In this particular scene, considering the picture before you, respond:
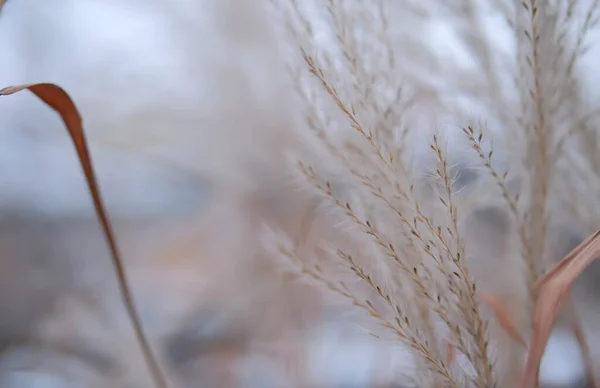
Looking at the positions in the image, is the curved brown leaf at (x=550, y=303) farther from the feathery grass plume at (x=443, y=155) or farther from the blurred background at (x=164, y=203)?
the blurred background at (x=164, y=203)

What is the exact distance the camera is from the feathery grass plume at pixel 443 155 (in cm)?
29

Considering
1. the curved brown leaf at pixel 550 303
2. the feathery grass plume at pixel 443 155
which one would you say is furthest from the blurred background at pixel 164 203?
the curved brown leaf at pixel 550 303

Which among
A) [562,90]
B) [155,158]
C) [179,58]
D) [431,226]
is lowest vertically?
[431,226]

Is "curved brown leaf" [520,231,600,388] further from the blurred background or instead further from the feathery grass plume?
the blurred background

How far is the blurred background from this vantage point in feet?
2.30

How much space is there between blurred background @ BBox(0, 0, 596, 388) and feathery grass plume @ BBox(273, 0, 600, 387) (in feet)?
0.86

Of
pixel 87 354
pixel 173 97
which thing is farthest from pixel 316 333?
pixel 173 97

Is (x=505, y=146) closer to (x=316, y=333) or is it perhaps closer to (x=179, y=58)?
(x=316, y=333)

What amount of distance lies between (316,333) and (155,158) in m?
0.35

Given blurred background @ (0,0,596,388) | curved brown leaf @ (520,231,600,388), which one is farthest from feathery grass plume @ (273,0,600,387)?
blurred background @ (0,0,596,388)

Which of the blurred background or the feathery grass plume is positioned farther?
the blurred background

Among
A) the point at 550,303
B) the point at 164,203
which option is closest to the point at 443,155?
the point at 550,303

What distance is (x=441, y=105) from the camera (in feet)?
1.68

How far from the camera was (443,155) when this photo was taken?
0.90ft
